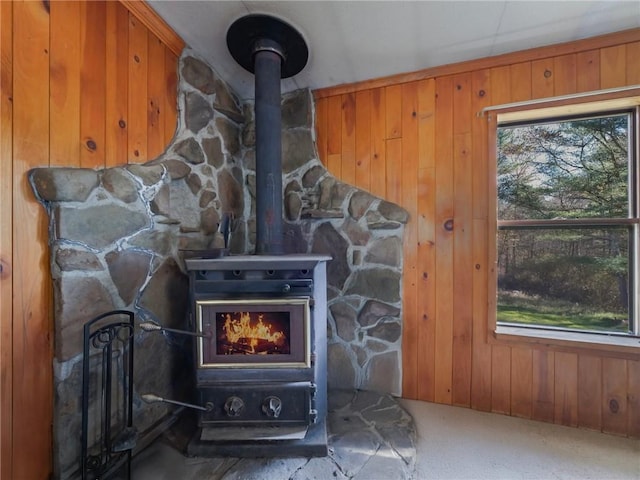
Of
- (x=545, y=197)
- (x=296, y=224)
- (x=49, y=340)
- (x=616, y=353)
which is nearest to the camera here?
(x=49, y=340)

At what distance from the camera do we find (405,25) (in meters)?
1.48

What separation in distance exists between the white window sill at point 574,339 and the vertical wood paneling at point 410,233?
495 mm

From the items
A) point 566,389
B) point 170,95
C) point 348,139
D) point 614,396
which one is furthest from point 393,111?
point 614,396

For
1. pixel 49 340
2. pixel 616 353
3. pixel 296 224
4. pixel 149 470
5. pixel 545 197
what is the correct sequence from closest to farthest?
pixel 49 340, pixel 149 470, pixel 616 353, pixel 545 197, pixel 296 224

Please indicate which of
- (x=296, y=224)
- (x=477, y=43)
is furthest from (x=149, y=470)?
(x=477, y=43)

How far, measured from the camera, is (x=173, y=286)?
61.9 inches

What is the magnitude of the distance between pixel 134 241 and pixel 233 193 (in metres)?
0.82

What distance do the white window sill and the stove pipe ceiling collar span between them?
1465mm

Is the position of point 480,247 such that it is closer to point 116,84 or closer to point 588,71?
point 588,71

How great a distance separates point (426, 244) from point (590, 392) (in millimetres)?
1168

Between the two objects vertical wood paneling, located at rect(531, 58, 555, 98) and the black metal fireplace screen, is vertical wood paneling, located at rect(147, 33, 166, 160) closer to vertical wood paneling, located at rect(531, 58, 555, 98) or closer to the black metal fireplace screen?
the black metal fireplace screen

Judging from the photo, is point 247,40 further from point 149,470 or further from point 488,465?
point 488,465

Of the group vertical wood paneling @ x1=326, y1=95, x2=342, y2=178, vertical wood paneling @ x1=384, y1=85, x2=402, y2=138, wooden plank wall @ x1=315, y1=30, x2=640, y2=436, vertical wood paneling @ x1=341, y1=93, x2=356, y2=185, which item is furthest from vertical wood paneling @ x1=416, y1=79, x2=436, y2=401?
vertical wood paneling @ x1=326, y1=95, x2=342, y2=178

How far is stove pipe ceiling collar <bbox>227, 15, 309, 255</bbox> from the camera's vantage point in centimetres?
158
